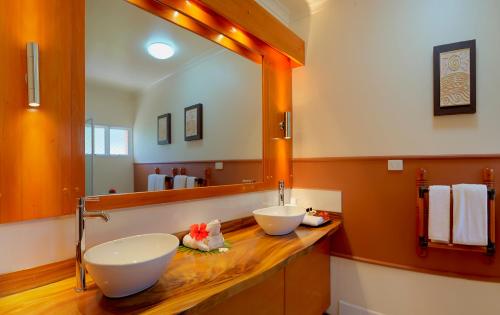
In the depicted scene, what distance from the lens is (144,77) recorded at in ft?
4.97

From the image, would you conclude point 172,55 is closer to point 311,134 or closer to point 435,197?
point 311,134

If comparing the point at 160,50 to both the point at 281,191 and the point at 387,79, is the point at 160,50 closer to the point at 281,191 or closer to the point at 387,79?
the point at 281,191

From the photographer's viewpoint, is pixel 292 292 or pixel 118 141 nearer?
pixel 118 141

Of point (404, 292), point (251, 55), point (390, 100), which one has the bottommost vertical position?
point (404, 292)

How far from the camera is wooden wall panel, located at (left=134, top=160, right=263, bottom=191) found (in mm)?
1416

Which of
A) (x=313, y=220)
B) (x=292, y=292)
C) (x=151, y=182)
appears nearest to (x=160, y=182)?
(x=151, y=182)

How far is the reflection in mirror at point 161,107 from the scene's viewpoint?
1.25 metres

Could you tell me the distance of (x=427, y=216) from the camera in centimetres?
185

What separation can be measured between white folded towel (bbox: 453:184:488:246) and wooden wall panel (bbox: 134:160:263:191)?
1.37 m

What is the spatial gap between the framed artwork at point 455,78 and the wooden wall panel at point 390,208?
353 millimetres

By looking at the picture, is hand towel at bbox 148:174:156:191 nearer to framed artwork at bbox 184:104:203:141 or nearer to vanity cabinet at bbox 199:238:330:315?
framed artwork at bbox 184:104:203:141

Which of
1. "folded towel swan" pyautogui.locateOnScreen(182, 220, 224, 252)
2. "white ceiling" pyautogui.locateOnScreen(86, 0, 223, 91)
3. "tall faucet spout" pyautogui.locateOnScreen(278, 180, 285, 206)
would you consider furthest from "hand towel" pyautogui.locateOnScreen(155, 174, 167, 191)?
"tall faucet spout" pyautogui.locateOnScreen(278, 180, 285, 206)

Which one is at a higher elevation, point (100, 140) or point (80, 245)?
point (100, 140)

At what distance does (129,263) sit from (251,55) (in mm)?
1809
